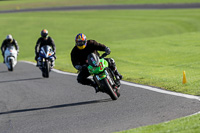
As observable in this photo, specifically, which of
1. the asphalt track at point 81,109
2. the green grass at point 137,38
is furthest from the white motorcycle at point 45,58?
the asphalt track at point 81,109

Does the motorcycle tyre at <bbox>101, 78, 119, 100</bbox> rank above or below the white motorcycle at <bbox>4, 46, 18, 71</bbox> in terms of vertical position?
above

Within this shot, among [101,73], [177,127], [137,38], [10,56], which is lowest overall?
[137,38]

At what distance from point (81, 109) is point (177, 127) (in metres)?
3.25

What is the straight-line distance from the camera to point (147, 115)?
779cm

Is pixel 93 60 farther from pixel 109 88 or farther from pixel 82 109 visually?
pixel 82 109

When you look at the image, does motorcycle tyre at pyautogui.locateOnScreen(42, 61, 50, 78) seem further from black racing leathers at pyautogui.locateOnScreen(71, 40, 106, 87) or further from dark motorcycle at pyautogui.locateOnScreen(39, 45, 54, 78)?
black racing leathers at pyautogui.locateOnScreen(71, 40, 106, 87)

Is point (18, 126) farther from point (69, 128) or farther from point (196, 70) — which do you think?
point (196, 70)

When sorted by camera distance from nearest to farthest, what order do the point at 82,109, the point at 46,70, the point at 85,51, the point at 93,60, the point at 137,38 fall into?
the point at 82,109 < the point at 93,60 < the point at 85,51 < the point at 46,70 < the point at 137,38

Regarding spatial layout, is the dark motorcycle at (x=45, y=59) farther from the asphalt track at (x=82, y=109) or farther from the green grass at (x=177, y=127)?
the green grass at (x=177, y=127)

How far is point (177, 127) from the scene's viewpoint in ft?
20.7

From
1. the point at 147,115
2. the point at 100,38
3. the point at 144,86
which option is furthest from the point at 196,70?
the point at 100,38


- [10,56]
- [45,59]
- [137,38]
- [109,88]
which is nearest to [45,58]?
[45,59]

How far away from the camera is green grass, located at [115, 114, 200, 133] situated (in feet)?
20.0

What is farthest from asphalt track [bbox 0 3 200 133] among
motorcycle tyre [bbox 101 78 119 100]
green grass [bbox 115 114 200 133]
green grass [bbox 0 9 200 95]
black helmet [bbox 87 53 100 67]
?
green grass [bbox 0 9 200 95]
